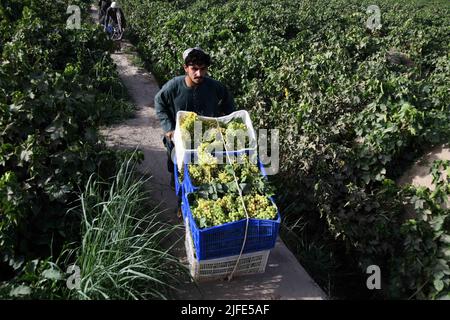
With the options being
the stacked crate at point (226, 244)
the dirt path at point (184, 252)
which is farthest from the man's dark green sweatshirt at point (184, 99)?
the dirt path at point (184, 252)

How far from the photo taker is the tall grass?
2.91 meters

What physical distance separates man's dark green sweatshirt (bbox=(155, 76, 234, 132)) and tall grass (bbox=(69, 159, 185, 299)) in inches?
32.7

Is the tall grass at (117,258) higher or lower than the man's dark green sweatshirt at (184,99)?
lower

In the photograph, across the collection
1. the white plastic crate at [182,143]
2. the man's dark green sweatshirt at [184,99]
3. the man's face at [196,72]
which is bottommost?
the white plastic crate at [182,143]

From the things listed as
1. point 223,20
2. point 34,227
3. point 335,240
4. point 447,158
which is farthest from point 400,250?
point 223,20

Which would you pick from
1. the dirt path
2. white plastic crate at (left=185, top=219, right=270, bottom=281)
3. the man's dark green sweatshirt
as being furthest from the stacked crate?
the man's dark green sweatshirt

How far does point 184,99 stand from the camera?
3963 mm

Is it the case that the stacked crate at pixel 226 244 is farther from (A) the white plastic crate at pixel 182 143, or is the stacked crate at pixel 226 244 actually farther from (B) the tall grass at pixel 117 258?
(B) the tall grass at pixel 117 258

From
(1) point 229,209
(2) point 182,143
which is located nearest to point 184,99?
(2) point 182,143

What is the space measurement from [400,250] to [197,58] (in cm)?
257

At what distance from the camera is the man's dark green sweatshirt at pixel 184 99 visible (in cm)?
396

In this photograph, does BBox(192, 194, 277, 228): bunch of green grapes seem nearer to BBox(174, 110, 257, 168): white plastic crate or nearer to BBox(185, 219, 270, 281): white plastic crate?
BBox(185, 219, 270, 281): white plastic crate

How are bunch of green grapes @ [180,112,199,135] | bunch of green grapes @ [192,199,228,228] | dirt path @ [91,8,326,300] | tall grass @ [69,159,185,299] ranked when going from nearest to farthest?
tall grass @ [69,159,185,299]
bunch of green grapes @ [192,199,228,228]
dirt path @ [91,8,326,300]
bunch of green grapes @ [180,112,199,135]

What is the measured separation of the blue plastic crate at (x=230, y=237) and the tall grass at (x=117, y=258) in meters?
0.35
